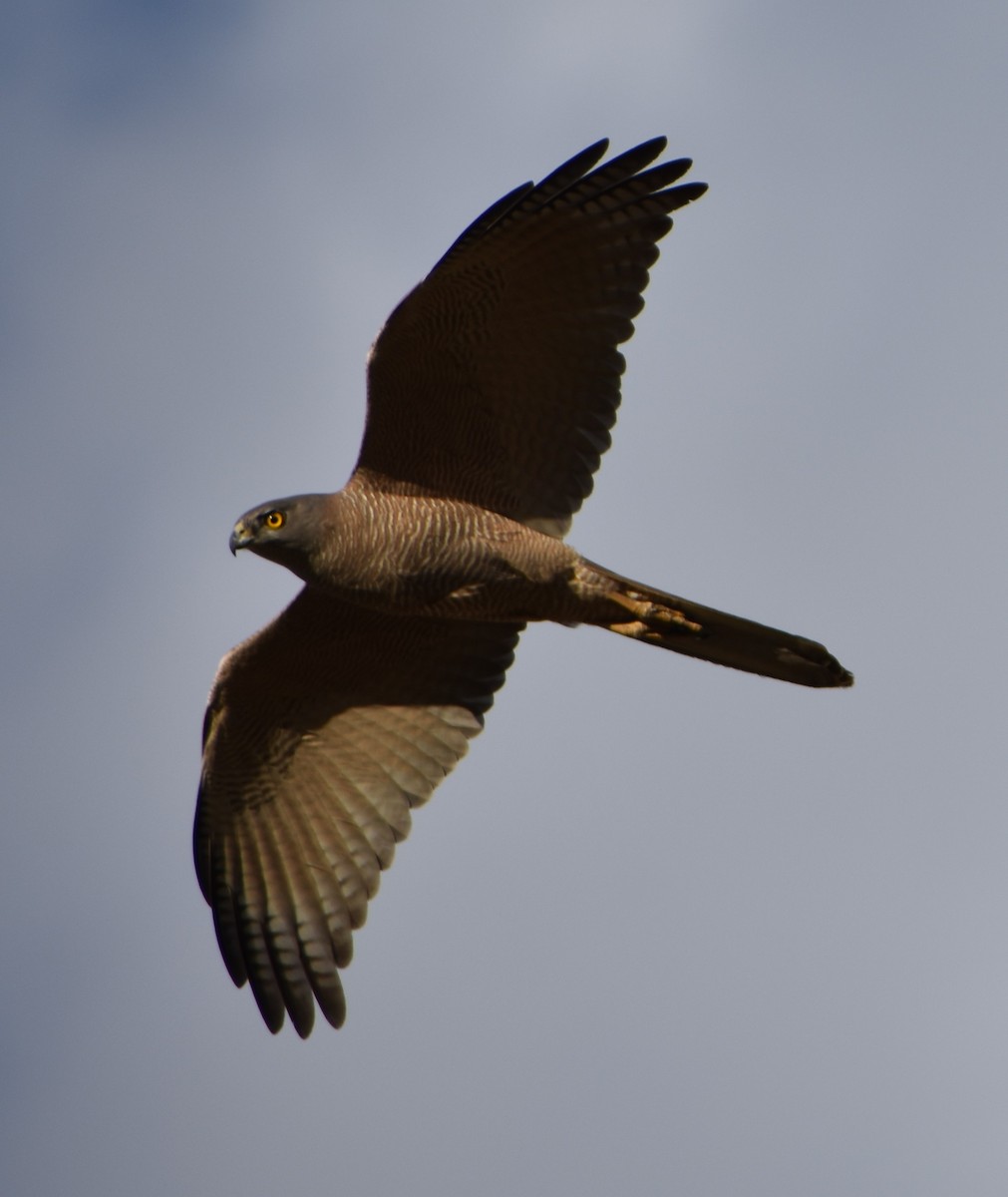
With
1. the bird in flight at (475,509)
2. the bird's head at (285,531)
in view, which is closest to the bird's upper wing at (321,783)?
the bird in flight at (475,509)

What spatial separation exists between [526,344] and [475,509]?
0.93 meters

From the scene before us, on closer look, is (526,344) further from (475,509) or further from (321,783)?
(321,783)

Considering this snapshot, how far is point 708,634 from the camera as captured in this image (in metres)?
9.77

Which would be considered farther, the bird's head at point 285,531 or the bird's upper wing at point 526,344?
the bird's head at point 285,531

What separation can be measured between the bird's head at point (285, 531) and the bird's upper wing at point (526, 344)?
0.42 meters

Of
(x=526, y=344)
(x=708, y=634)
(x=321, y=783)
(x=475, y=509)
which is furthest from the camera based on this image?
(x=321, y=783)

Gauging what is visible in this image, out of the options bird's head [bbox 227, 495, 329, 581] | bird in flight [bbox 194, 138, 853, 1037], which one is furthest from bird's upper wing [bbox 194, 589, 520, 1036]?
bird's head [bbox 227, 495, 329, 581]

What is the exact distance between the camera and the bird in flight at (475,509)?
31.2ft

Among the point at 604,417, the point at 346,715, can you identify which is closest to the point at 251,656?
the point at 346,715

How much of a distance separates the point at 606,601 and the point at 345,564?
1.36m

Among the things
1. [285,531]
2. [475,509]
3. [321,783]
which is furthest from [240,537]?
[321,783]

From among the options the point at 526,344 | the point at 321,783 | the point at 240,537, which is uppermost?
the point at 526,344

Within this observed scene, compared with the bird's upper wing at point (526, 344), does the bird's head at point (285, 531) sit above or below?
below

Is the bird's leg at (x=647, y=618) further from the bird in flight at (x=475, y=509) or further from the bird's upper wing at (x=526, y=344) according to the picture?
the bird's upper wing at (x=526, y=344)
